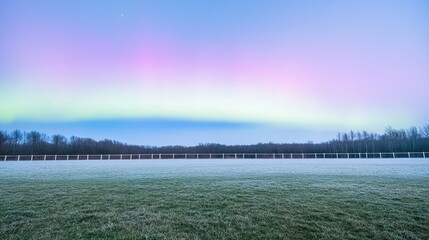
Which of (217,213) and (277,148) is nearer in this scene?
(217,213)

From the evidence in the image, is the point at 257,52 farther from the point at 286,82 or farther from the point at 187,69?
the point at 187,69

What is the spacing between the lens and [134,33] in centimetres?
1557

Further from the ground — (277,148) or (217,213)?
(277,148)

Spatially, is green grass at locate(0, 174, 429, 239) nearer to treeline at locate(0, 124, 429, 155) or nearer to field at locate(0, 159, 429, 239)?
field at locate(0, 159, 429, 239)

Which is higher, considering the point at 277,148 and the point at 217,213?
the point at 277,148

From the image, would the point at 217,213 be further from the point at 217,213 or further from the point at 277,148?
the point at 277,148

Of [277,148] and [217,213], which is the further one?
[277,148]

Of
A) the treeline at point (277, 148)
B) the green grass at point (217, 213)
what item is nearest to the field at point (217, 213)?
the green grass at point (217, 213)

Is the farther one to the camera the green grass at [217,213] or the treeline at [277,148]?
the treeline at [277,148]

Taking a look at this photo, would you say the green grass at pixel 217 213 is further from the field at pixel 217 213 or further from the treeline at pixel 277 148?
the treeline at pixel 277 148

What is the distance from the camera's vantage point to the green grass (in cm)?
452

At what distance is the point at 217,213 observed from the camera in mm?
5559

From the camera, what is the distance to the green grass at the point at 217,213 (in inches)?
178

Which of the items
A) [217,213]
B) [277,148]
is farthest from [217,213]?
[277,148]
